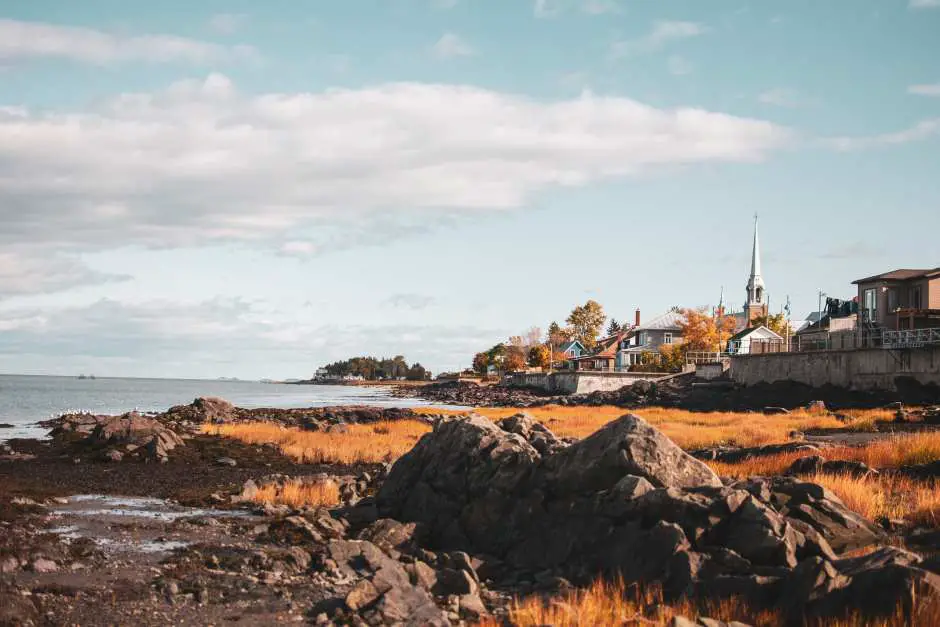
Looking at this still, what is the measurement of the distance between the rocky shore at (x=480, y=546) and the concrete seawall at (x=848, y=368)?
142 ft

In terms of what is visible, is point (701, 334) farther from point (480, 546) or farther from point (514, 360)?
point (480, 546)

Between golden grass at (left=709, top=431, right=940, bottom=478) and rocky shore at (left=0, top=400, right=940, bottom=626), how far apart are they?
1.66 m

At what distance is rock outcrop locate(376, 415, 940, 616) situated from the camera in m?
12.1

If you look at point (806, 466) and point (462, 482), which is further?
point (806, 466)

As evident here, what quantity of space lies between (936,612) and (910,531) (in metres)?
6.11

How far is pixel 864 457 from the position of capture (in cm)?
2478

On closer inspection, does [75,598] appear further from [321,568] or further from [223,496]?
[223,496]

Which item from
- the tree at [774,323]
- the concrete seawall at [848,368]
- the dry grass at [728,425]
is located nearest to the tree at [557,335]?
the tree at [774,323]

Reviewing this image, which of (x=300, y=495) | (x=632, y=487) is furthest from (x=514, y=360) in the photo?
(x=632, y=487)

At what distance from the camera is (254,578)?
15.4 meters

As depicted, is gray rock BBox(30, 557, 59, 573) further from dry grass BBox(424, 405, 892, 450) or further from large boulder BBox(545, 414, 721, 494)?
dry grass BBox(424, 405, 892, 450)

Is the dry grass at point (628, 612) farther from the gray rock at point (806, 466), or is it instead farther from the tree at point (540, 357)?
the tree at point (540, 357)

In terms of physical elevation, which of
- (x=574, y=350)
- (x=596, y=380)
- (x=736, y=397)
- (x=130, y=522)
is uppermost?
(x=574, y=350)

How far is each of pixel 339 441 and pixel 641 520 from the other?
27.8 meters
